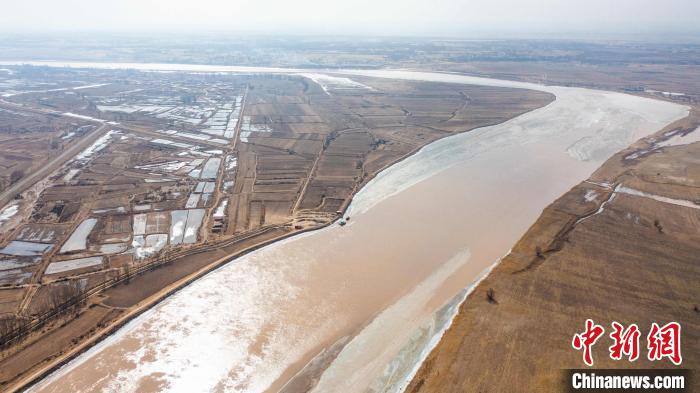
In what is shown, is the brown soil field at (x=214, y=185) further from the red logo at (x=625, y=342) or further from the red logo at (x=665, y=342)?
the red logo at (x=665, y=342)

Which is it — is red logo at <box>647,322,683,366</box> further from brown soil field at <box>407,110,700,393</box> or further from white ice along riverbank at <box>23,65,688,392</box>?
white ice along riverbank at <box>23,65,688,392</box>

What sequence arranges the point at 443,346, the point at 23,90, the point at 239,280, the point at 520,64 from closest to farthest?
1. the point at 443,346
2. the point at 239,280
3. the point at 23,90
4. the point at 520,64

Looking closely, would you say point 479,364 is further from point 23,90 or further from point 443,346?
point 23,90

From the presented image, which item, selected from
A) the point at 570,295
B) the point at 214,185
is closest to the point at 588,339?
the point at 570,295

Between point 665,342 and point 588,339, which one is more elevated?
point 588,339

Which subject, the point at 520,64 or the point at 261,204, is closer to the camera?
the point at 261,204

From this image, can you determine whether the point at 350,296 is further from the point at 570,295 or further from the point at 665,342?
the point at 665,342

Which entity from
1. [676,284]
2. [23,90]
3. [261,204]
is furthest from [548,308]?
[23,90]
